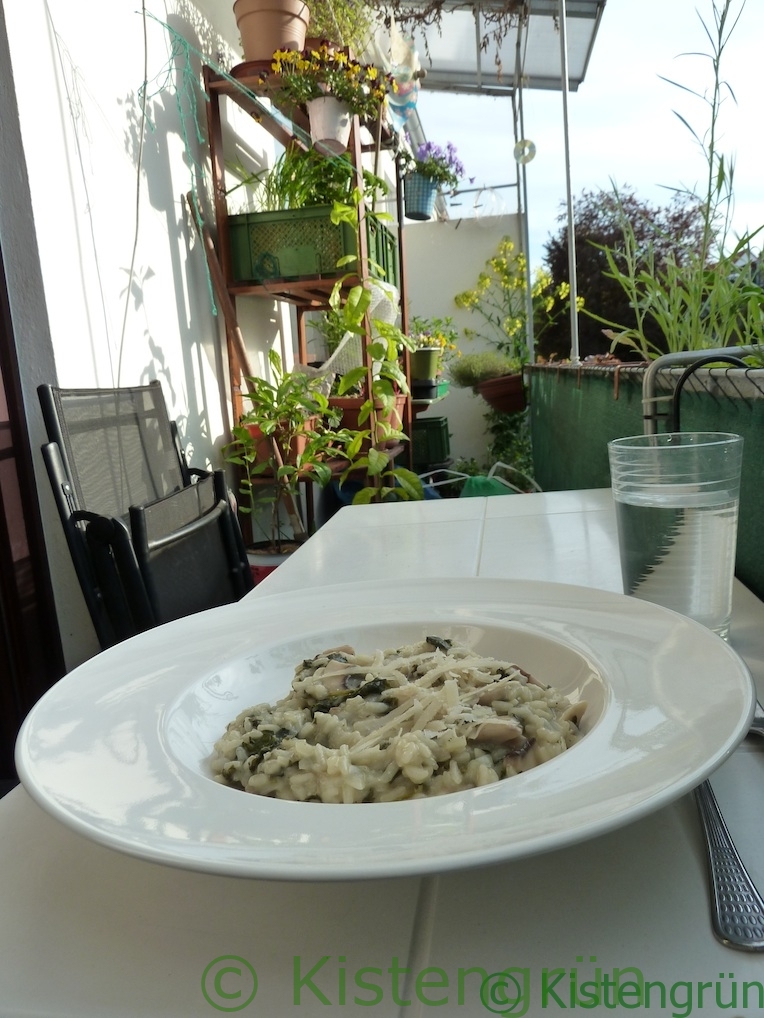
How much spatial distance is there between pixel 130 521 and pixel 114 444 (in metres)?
0.28

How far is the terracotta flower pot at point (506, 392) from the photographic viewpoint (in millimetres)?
4031

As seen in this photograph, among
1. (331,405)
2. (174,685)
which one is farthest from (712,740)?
(331,405)

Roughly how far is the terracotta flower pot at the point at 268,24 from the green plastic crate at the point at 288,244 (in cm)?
54

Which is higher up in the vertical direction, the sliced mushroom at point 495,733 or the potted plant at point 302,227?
the potted plant at point 302,227

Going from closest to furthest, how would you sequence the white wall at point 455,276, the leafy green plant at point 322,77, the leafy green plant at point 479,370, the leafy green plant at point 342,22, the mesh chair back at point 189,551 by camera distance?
the mesh chair back at point 189,551, the leafy green plant at point 322,77, the leafy green plant at point 342,22, the leafy green plant at point 479,370, the white wall at point 455,276

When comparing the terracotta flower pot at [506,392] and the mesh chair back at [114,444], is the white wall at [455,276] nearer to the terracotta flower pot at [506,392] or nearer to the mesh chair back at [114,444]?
the terracotta flower pot at [506,392]

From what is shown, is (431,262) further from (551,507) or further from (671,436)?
(671,436)

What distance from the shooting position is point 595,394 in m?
1.81

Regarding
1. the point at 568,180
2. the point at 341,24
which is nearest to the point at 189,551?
the point at 568,180

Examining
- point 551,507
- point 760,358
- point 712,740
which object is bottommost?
point 551,507

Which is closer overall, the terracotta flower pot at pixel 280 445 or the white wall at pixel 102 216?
the white wall at pixel 102 216

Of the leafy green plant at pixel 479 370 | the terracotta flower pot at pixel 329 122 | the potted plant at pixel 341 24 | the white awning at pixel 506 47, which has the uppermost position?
the white awning at pixel 506 47

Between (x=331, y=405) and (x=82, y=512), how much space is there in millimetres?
1907

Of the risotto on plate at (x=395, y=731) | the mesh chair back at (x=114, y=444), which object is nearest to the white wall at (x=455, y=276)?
the mesh chair back at (x=114, y=444)
